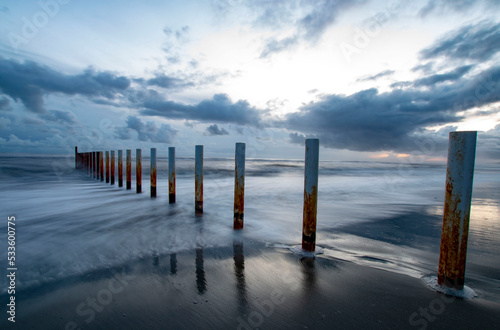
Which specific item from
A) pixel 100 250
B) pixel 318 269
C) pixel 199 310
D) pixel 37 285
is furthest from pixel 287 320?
pixel 100 250

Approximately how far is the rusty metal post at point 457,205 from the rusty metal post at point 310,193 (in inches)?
55.2

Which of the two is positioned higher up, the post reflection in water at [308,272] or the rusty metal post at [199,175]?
the rusty metal post at [199,175]

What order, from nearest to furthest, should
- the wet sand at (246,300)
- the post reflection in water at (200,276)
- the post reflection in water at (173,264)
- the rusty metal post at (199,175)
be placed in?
1. the wet sand at (246,300)
2. the post reflection in water at (200,276)
3. the post reflection in water at (173,264)
4. the rusty metal post at (199,175)

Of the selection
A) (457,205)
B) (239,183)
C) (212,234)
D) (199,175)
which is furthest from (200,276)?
(199,175)

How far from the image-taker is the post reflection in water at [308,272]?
255 cm

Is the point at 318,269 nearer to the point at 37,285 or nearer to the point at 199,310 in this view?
the point at 199,310

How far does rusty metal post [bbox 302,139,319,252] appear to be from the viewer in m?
3.38

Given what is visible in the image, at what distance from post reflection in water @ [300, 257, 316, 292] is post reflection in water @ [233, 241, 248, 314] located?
2.03 ft

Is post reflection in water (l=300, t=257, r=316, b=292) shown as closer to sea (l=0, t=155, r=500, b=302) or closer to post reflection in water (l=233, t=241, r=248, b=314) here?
sea (l=0, t=155, r=500, b=302)

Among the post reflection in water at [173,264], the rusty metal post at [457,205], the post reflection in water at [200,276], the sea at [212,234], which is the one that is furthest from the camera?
the sea at [212,234]

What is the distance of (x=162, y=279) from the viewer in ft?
8.85

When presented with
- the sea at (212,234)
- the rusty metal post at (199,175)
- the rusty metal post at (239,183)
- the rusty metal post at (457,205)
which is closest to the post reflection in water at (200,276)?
the sea at (212,234)

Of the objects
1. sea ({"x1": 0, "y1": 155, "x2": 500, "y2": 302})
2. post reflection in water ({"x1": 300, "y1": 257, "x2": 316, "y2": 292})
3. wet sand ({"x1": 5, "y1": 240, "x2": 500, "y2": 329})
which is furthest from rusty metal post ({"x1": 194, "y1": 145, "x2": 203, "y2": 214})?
post reflection in water ({"x1": 300, "y1": 257, "x2": 316, "y2": 292})

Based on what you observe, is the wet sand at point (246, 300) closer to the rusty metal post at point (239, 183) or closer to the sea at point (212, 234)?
the sea at point (212, 234)
